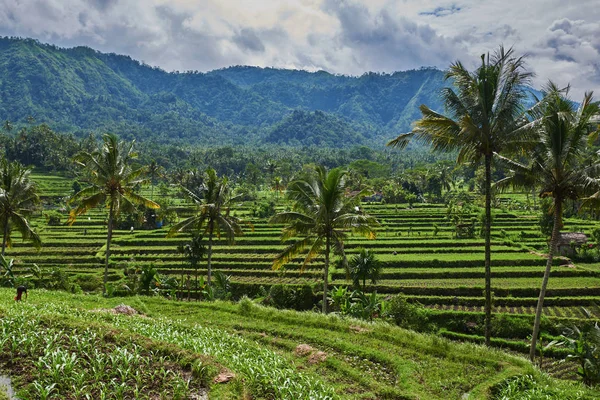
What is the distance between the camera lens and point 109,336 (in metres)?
10.7

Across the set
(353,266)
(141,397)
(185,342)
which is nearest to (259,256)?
(353,266)

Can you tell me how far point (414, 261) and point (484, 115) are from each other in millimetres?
28414

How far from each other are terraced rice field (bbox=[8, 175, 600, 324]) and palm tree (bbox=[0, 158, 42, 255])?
914 cm

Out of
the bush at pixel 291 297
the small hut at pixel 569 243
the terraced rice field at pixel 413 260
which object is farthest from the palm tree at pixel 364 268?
the small hut at pixel 569 243

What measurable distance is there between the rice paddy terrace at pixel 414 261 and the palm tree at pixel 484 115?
9626 millimetres

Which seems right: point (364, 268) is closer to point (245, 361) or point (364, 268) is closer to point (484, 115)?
point (484, 115)

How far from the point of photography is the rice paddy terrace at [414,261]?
33.2 m

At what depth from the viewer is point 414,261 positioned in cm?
4238

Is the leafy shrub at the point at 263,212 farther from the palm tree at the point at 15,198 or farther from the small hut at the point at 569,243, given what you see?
the palm tree at the point at 15,198

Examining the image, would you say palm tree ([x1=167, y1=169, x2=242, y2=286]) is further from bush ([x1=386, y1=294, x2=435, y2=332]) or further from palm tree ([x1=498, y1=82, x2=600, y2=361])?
palm tree ([x1=498, y1=82, x2=600, y2=361])

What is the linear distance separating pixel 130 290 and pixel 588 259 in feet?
141

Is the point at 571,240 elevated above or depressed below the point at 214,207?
below

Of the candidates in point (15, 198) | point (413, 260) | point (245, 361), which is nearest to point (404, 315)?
point (245, 361)

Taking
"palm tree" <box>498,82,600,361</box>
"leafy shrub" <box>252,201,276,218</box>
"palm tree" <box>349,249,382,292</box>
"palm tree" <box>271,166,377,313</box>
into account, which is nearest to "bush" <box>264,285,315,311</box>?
"palm tree" <box>349,249,382,292</box>
